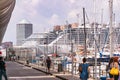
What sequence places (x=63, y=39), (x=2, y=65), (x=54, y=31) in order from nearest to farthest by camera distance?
(x=2, y=65) < (x=63, y=39) < (x=54, y=31)

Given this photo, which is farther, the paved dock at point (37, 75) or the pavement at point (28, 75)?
the pavement at point (28, 75)

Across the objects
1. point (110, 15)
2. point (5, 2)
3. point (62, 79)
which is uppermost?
point (110, 15)

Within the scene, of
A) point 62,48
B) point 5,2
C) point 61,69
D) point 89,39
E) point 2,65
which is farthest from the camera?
point 62,48

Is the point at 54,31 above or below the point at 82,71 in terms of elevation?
above

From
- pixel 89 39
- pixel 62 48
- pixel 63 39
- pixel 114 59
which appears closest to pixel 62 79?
pixel 114 59

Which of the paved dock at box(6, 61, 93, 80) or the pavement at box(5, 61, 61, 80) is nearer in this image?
the paved dock at box(6, 61, 93, 80)

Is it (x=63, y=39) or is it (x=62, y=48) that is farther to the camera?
(x=63, y=39)

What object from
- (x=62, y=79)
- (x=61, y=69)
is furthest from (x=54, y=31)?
(x=62, y=79)

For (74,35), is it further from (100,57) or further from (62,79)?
(62,79)

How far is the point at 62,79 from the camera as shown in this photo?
34.2 metres

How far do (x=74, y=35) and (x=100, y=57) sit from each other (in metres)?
64.2

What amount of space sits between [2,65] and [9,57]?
112 m

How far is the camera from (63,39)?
151 metres

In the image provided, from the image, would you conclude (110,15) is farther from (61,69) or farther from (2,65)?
(2,65)
